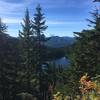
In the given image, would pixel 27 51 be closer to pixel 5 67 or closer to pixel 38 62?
pixel 38 62

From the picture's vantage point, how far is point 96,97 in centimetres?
461

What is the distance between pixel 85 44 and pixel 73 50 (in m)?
1.64

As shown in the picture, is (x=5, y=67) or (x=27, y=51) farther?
(x=27, y=51)

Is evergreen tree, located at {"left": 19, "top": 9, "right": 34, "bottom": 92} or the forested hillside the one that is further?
evergreen tree, located at {"left": 19, "top": 9, "right": 34, "bottom": 92}

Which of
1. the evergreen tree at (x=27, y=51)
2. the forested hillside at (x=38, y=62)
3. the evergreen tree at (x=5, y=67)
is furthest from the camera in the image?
the evergreen tree at (x=27, y=51)

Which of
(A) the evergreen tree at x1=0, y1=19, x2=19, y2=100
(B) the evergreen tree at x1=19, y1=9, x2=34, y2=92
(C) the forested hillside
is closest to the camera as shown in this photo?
(C) the forested hillside

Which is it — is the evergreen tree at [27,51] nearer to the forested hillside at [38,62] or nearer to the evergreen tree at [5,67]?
the forested hillside at [38,62]

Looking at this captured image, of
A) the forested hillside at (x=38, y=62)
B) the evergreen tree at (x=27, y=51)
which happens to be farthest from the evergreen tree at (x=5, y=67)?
the evergreen tree at (x=27, y=51)

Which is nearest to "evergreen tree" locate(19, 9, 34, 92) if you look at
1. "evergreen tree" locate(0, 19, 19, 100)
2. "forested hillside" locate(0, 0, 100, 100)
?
"forested hillside" locate(0, 0, 100, 100)

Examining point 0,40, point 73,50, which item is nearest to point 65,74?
point 73,50

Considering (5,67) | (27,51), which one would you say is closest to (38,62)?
(27,51)

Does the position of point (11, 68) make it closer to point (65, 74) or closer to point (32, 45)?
point (32, 45)

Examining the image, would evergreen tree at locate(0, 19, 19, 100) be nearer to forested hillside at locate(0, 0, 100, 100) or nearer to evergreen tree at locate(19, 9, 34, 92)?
forested hillside at locate(0, 0, 100, 100)

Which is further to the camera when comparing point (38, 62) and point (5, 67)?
point (38, 62)
